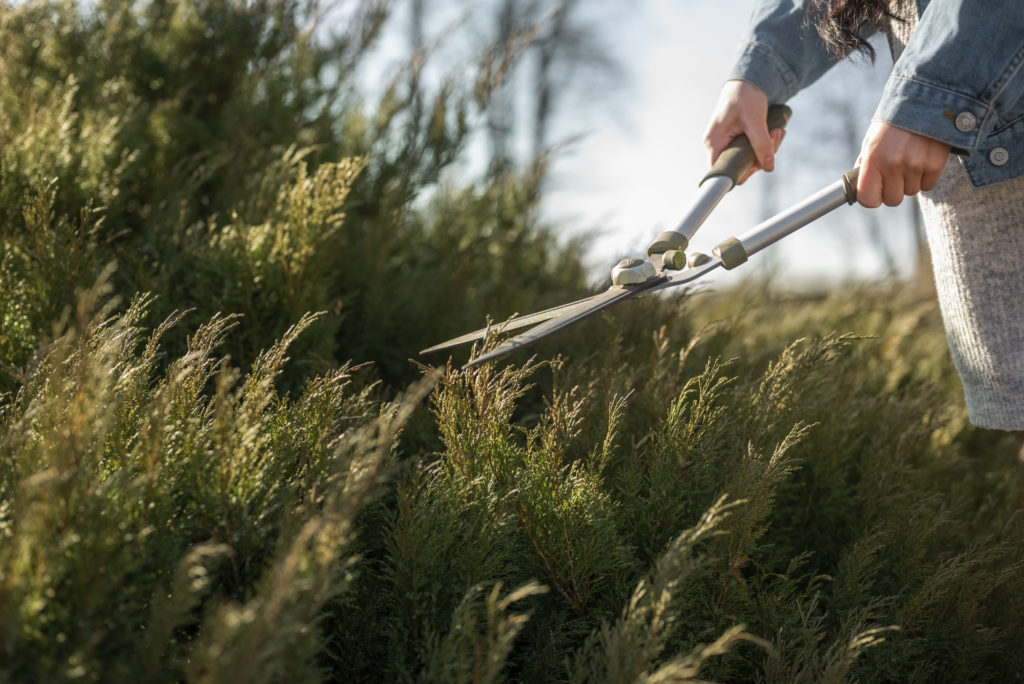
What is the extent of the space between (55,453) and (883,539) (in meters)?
A: 2.27

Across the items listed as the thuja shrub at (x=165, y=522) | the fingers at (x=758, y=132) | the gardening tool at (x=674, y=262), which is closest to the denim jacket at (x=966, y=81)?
the gardening tool at (x=674, y=262)

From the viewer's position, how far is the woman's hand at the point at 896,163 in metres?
1.70

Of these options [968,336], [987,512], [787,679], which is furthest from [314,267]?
[987,512]

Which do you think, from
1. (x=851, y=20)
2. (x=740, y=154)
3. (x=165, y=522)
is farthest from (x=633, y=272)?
(x=165, y=522)

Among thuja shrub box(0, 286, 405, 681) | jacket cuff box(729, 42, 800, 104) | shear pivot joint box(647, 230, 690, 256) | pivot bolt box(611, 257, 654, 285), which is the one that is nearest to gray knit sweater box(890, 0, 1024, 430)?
jacket cuff box(729, 42, 800, 104)

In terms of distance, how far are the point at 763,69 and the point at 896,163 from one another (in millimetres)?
823

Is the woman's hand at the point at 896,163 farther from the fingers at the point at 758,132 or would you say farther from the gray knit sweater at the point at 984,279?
the fingers at the point at 758,132

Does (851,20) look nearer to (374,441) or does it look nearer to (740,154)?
(740,154)

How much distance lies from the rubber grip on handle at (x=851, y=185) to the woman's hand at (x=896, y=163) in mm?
105

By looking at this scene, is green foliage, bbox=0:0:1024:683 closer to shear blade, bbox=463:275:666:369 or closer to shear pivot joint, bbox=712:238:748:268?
shear blade, bbox=463:275:666:369

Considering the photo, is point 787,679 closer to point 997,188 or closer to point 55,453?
point 997,188

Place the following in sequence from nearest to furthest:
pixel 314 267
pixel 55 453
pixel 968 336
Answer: pixel 55 453 < pixel 968 336 < pixel 314 267

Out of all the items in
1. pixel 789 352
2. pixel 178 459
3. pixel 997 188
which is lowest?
pixel 789 352

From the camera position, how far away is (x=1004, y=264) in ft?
6.20
